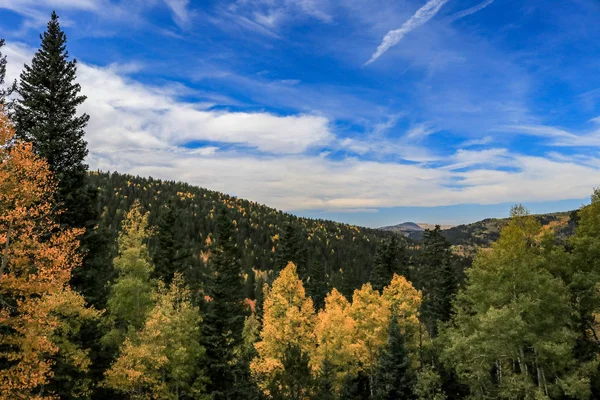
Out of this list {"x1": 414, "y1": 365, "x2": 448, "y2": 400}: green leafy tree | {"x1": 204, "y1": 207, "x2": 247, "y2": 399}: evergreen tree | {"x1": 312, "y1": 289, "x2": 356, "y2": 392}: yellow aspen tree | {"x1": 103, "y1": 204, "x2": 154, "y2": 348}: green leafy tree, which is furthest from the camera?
{"x1": 312, "y1": 289, "x2": 356, "y2": 392}: yellow aspen tree

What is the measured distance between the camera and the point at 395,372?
35.1m

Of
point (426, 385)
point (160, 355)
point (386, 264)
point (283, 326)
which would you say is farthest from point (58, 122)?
point (386, 264)

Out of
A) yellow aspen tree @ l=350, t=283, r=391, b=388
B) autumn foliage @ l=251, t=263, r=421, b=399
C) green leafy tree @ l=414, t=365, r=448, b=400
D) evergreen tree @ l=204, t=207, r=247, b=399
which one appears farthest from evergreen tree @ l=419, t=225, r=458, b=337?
evergreen tree @ l=204, t=207, r=247, b=399

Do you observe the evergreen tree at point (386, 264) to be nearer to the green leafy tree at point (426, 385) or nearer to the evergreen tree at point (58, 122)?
the green leafy tree at point (426, 385)

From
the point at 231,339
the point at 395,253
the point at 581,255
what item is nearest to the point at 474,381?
the point at 581,255

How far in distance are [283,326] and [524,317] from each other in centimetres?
1852

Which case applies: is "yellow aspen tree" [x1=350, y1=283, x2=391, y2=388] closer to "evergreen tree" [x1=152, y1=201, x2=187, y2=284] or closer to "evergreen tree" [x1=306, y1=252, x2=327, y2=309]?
"evergreen tree" [x1=152, y1=201, x2=187, y2=284]

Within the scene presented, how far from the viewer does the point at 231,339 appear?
33.8 meters

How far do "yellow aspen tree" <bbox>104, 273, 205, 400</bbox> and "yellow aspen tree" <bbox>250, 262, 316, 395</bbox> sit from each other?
5.34m

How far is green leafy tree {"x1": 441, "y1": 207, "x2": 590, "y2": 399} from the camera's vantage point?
22.9 m

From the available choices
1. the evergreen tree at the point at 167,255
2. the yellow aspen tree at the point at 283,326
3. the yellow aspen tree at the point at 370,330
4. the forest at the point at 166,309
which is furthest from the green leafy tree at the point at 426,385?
the evergreen tree at the point at 167,255

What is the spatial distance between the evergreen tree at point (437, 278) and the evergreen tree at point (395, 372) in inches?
653

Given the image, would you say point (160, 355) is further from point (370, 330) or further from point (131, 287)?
point (370, 330)

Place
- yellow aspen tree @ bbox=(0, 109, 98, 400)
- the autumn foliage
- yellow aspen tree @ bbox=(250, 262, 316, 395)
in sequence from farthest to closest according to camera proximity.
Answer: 1. the autumn foliage
2. yellow aspen tree @ bbox=(250, 262, 316, 395)
3. yellow aspen tree @ bbox=(0, 109, 98, 400)
